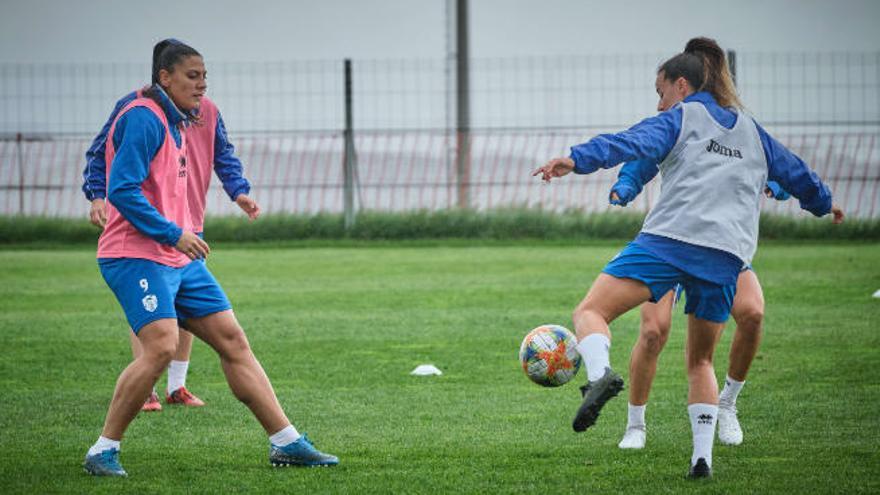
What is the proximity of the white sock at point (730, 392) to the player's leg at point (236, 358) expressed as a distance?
7.43ft

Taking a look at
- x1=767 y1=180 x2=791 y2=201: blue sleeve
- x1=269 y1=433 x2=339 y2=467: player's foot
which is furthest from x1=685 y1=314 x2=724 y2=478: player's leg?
x1=269 y1=433 x2=339 y2=467: player's foot

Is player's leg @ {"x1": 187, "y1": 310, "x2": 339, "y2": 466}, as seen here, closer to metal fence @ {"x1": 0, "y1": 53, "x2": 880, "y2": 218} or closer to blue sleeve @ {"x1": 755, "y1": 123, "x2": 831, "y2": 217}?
blue sleeve @ {"x1": 755, "y1": 123, "x2": 831, "y2": 217}

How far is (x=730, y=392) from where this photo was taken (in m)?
7.84

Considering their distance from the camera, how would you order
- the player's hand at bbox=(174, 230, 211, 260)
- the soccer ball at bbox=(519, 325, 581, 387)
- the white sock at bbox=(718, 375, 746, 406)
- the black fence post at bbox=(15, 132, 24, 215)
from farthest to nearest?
the black fence post at bbox=(15, 132, 24, 215), the white sock at bbox=(718, 375, 746, 406), the soccer ball at bbox=(519, 325, 581, 387), the player's hand at bbox=(174, 230, 211, 260)

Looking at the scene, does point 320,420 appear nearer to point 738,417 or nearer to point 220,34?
point 738,417

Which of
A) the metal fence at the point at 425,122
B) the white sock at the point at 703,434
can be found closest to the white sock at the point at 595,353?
the white sock at the point at 703,434

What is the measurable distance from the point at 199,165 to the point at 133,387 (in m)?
1.97

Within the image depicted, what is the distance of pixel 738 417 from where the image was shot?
8.41 metres

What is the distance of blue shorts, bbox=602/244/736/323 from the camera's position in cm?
639

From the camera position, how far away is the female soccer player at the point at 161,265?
6.46 metres

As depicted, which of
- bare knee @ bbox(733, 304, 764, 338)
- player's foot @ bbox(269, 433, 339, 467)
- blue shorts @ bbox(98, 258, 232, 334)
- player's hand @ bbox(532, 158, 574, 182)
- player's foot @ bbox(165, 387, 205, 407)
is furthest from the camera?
player's foot @ bbox(165, 387, 205, 407)

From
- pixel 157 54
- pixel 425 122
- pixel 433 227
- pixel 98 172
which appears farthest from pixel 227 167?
pixel 425 122

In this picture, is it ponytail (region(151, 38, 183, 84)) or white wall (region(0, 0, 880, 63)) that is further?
white wall (region(0, 0, 880, 63))

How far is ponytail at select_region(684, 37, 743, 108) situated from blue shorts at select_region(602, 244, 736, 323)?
30.3 inches
